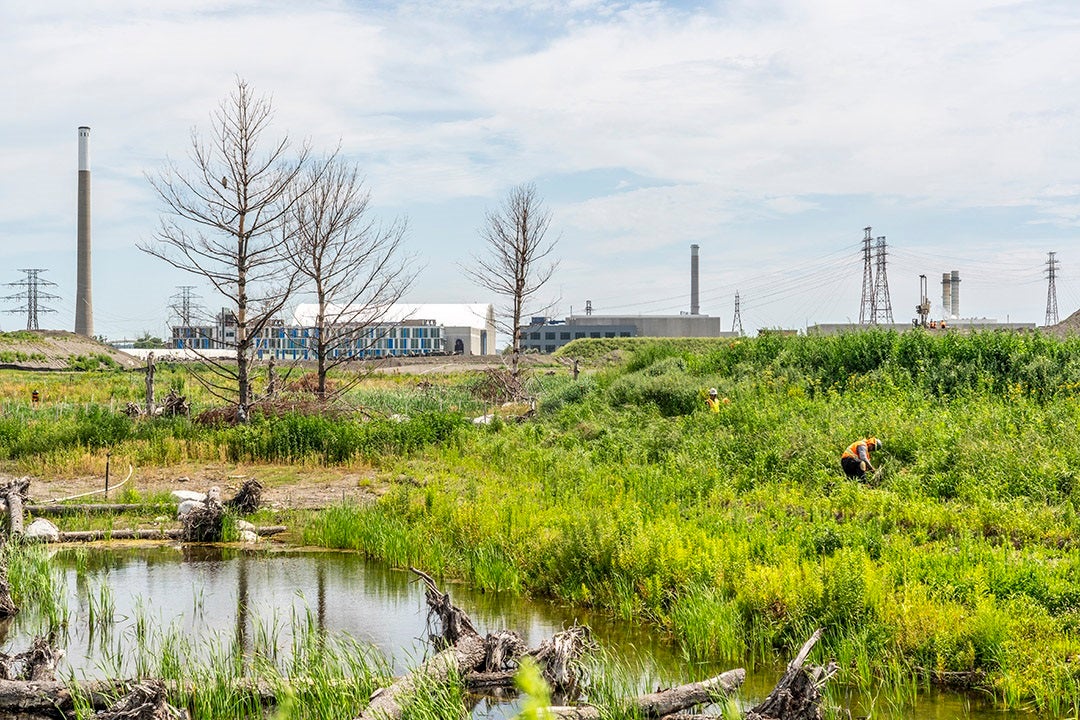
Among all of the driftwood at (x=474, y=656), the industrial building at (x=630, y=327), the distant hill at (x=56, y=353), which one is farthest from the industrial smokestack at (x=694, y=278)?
the driftwood at (x=474, y=656)

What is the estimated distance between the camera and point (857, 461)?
55.0 feet

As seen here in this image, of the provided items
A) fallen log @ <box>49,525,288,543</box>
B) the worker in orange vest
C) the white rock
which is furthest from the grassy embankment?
the white rock

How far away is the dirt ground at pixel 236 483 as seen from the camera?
734 inches

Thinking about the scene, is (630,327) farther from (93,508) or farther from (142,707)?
(142,707)

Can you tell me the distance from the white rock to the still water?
0.69 metres

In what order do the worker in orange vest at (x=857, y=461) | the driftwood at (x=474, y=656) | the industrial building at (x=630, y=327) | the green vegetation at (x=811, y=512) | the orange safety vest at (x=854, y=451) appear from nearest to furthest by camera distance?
1. the driftwood at (x=474, y=656)
2. the green vegetation at (x=811, y=512)
3. the worker in orange vest at (x=857, y=461)
4. the orange safety vest at (x=854, y=451)
5. the industrial building at (x=630, y=327)

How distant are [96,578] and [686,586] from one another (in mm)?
7603

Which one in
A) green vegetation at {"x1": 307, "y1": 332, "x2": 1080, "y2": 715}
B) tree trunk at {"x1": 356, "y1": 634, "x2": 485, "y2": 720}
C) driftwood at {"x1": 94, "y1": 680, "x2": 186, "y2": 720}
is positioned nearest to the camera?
driftwood at {"x1": 94, "y1": 680, "x2": 186, "y2": 720}

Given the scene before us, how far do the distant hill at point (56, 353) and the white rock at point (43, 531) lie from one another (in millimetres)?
49003

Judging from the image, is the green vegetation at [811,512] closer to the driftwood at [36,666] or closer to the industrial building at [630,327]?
the driftwood at [36,666]

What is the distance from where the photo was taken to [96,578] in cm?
1282

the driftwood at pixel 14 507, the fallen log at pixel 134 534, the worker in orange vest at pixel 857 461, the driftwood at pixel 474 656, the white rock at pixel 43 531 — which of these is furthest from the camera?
the worker in orange vest at pixel 857 461

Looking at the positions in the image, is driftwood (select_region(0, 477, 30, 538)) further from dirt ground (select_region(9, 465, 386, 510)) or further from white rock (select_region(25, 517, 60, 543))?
dirt ground (select_region(9, 465, 386, 510))

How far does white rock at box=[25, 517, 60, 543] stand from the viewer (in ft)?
47.6
